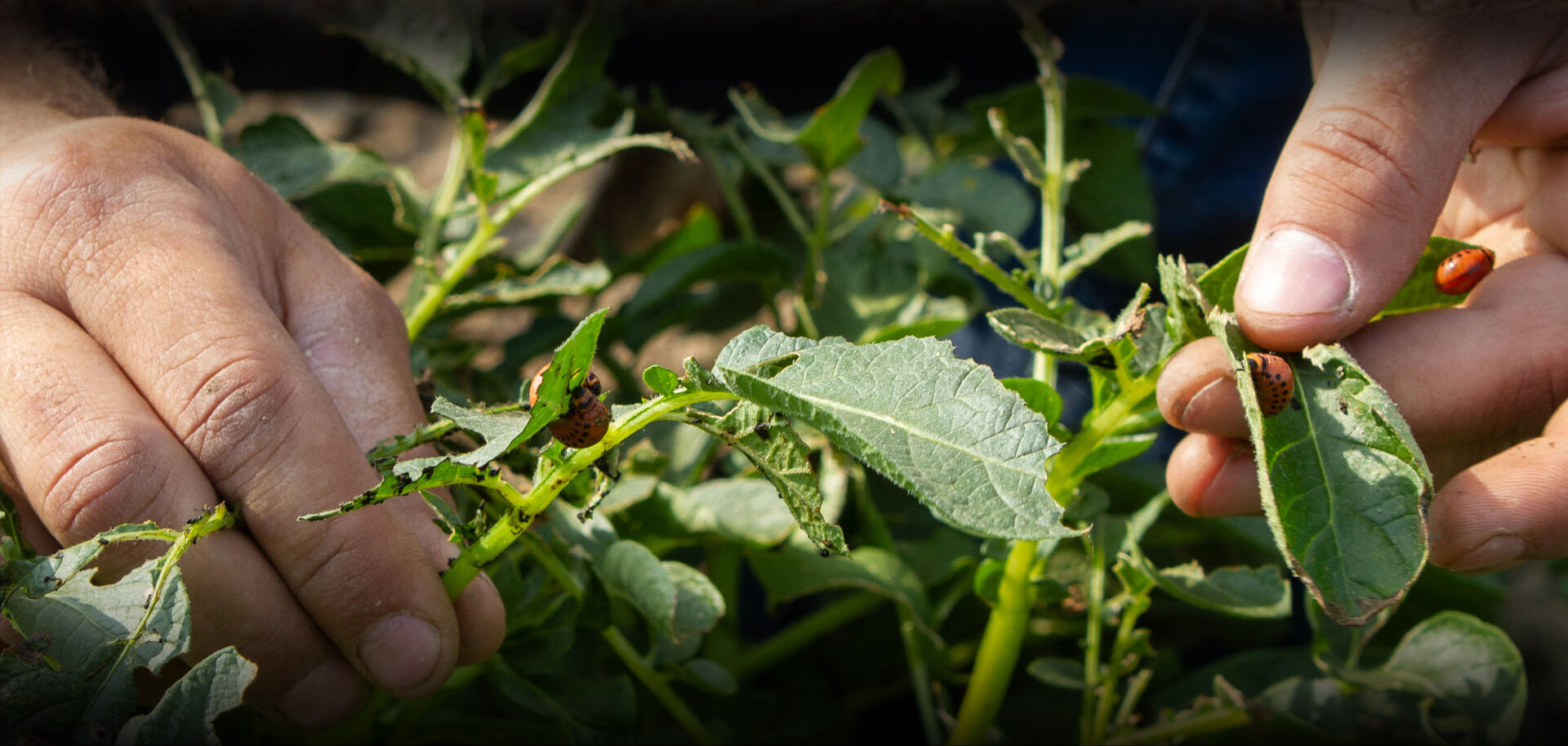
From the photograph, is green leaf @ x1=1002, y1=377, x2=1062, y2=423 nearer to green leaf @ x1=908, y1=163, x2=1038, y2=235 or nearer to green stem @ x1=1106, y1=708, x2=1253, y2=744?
green stem @ x1=1106, y1=708, x2=1253, y2=744

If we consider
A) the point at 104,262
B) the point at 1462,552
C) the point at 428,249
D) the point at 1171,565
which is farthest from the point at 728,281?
the point at 1462,552

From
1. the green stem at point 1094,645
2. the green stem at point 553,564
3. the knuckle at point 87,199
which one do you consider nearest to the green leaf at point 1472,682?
the green stem at point 1094,645

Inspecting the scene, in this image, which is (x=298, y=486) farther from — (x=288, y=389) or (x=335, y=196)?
(x=335, y=196)

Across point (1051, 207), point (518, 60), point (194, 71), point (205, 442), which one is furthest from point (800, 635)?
point (194, 71)

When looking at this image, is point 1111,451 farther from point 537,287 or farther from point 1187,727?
point 537,287

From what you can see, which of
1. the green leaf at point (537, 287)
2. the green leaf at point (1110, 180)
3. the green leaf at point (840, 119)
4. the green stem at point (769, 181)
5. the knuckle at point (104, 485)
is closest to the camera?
the knuckle at point (104, 485)

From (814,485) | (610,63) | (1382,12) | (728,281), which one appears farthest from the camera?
(610,63)

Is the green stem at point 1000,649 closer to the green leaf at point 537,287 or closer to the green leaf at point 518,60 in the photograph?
the green leaf at point 537,287
